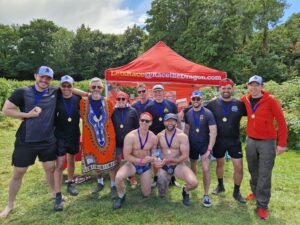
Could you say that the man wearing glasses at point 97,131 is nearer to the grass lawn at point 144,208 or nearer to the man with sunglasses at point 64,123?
the man with sunglasses at point 64,123

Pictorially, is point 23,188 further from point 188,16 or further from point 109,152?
point 188,16

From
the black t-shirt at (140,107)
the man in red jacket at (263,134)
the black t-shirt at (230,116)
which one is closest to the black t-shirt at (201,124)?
the black t-shirt at (230,116)

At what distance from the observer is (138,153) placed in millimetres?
4547

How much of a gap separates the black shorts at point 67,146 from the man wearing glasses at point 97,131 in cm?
15

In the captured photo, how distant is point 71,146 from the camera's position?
4.59m

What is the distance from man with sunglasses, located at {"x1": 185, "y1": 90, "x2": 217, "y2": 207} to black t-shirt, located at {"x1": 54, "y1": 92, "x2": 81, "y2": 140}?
1.95 m

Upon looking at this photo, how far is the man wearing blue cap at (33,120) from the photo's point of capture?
3.81 metres

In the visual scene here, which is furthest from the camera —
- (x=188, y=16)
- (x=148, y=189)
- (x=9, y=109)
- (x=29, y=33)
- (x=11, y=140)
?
(x=29, y=33)

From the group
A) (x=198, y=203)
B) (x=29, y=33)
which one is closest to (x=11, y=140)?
(x=198, y=203)

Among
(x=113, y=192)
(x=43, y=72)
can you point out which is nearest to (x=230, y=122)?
(x=113, y=192)

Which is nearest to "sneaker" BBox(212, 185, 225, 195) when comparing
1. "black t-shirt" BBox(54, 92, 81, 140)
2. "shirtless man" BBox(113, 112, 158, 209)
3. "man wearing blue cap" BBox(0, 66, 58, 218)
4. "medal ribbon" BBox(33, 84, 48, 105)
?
"shirtless man" BBox(113, 112, 158, 209)

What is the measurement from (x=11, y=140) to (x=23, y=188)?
4.75 metres

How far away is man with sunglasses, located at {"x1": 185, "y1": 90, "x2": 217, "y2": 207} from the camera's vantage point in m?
4.55

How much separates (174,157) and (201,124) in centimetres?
73
